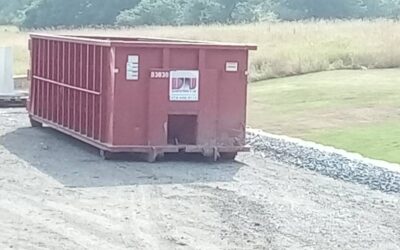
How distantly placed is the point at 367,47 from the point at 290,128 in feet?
52.6

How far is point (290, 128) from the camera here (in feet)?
75.9

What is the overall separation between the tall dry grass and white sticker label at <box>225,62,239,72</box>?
57.2ft

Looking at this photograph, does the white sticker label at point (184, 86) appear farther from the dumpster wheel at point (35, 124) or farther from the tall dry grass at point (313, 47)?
the tall dry grass at point (313, 47)

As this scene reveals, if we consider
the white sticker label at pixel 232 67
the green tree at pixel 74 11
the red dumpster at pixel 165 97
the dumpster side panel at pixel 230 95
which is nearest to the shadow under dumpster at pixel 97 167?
the red dumpster at pixel 165 97

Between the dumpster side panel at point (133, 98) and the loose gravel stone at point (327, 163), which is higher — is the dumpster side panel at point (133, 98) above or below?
above

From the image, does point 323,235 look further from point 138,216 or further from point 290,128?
point 290,128

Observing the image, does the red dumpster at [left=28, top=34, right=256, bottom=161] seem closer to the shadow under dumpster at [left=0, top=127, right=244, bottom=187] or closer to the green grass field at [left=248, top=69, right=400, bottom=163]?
the shadow under dumpster at [left=0, top=127, right=244, bottom=187]

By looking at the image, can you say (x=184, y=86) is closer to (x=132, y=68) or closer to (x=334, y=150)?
(x=132, y=68)

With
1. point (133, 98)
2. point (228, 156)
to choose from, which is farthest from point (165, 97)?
point (228, 156)

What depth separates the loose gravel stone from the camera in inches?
613

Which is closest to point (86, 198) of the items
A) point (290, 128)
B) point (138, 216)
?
point (138, 216)

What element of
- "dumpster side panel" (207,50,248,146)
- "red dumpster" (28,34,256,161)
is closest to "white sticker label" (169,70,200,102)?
"red dumpster" (28,34,256,161)

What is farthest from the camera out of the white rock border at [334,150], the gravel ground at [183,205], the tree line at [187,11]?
the tree line at [187,11]

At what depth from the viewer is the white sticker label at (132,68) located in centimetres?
1723
